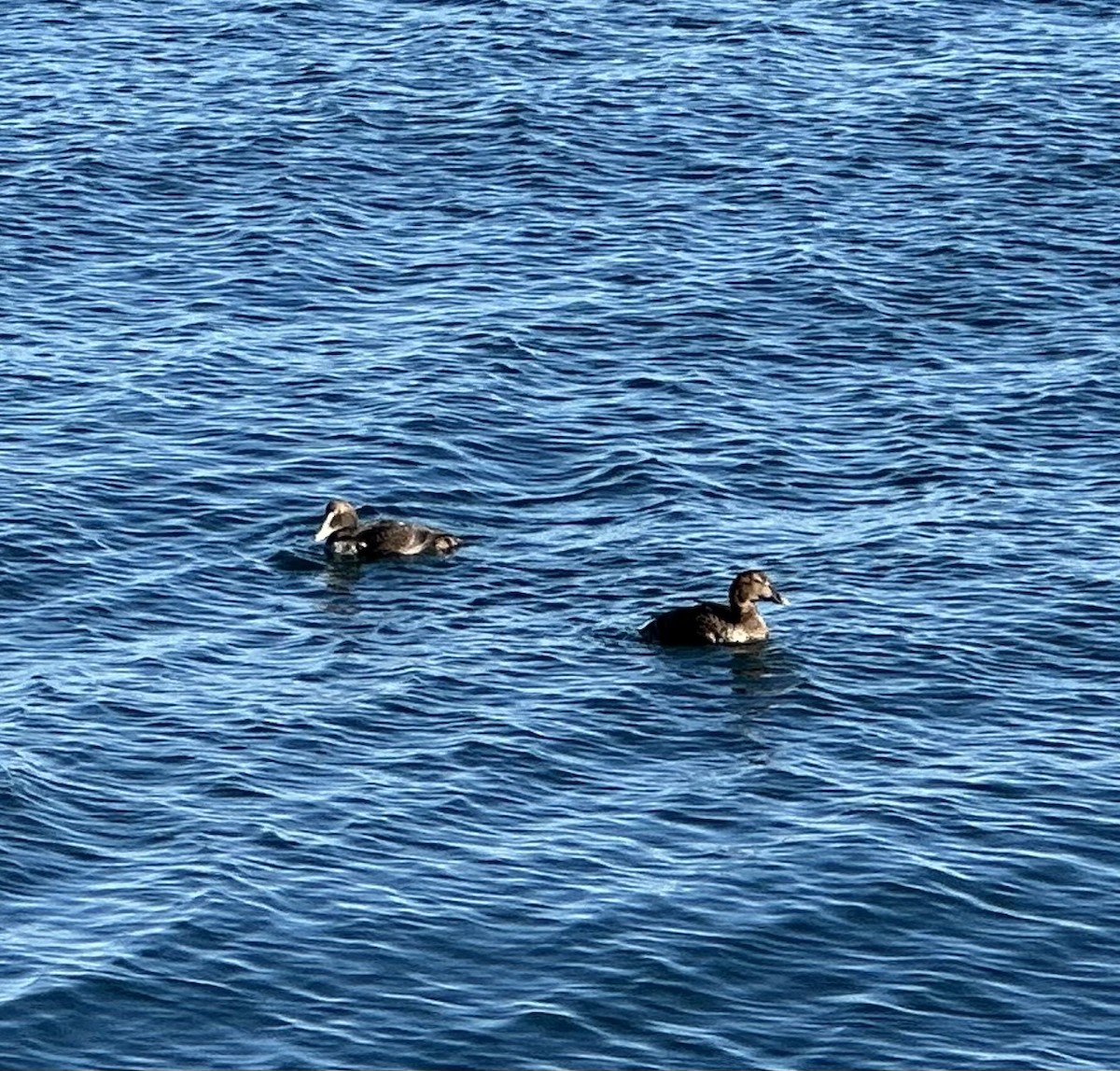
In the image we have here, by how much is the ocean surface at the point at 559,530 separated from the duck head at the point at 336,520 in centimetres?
40

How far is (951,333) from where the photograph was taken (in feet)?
135

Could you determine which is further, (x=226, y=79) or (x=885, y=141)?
(x=226, y=79)

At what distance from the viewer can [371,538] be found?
108 feet

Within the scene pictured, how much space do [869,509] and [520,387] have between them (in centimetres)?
642

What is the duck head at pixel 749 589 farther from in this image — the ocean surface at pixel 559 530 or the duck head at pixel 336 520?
the duck head at pixel 336 520

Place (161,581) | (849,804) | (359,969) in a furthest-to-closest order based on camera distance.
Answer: (161,581) → (849,804) → (359,969)

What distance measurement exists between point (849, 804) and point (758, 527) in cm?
794

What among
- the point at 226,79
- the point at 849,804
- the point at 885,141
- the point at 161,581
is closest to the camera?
the point at 849,804

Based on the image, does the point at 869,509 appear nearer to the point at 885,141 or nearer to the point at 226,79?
the point at 885,141

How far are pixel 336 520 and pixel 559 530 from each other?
9.45ft

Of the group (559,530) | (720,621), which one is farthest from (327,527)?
(720,621)

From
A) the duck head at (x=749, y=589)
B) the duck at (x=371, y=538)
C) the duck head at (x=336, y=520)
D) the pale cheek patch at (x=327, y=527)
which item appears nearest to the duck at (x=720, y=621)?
the duck head at (x=749, y=589)

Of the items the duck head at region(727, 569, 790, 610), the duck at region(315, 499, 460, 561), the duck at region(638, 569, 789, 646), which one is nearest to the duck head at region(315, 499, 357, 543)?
the duck at region(315, 499, 460, 561)

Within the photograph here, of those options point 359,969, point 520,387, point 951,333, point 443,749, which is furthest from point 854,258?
point 359,969
